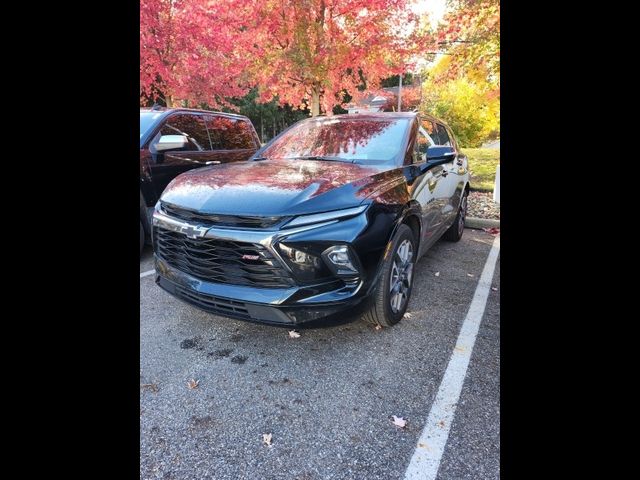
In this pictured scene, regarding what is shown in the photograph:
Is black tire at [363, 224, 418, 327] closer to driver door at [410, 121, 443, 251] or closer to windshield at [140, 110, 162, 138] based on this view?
driver door at [410, 121, 443, 251]

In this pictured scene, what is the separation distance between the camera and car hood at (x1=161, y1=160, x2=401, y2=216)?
2391 millimetres

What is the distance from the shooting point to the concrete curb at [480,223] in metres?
6.30

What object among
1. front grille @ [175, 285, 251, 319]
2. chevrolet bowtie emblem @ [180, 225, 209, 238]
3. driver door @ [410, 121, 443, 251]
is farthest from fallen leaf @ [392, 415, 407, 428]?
driver door @ [410, 121, 443, 251]

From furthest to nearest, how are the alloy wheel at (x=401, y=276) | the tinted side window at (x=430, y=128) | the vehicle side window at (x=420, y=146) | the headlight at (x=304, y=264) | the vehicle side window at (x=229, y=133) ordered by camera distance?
1. the vehicle side window at (x=229, y=133)
2. the tinted side window at (x=430, y=128)
3. the vehicle side window at (x=420, y=146)
4. the alloy wheel at (x=401, y=276)
5. the headlight at (x=304, y=264)

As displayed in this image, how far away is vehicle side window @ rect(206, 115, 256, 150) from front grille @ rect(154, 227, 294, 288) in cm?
348

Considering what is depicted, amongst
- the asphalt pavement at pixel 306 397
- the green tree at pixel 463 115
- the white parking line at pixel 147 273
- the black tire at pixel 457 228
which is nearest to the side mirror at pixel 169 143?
the white parking line at pixel 147 273

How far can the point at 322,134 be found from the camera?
380 centimetres

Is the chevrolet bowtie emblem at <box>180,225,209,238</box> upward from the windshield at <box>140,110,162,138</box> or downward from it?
downward

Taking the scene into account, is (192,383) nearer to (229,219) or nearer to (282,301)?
(282,301)

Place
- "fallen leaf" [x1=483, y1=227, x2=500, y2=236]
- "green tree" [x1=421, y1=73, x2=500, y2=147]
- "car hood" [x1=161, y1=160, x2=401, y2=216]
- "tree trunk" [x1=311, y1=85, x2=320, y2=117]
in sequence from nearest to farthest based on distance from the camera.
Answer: "car hood" [x1=161, y1=160, x2=401, y2=216], "fallen leaf" [x1=483, y1=227, x2=500, y2=236], "tree trunk" [x1=311, y1=85, x2=320, y2=117], "green tree" [x1=421, y1=73, x2=500, y2=147]

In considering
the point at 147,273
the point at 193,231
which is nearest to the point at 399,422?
the point at 193,231

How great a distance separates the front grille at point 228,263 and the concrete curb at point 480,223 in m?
4.93

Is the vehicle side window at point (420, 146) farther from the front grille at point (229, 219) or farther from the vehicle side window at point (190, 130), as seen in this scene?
the vehicle side window at point (190, 130)
